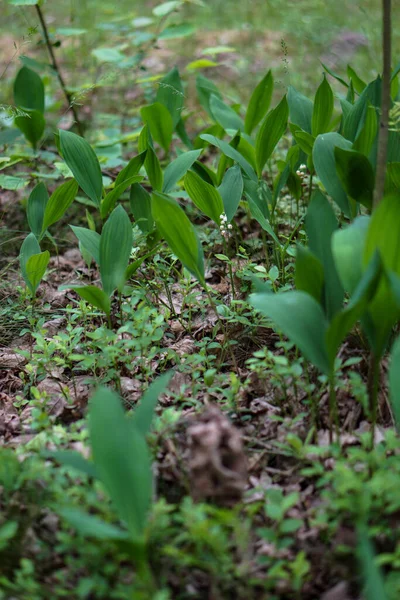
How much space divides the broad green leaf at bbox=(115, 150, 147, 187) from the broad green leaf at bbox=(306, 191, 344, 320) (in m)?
0.76

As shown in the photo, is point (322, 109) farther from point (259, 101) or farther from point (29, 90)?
point (29, 90)

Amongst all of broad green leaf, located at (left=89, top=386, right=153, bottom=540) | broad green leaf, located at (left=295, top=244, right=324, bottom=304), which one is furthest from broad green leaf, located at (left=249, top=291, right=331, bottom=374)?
broad green leaf, located at (left=89, top=386, right=153, bottom=540)

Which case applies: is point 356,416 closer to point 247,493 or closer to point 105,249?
point 247,493

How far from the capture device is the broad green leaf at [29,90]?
9.51ft

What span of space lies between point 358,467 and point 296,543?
0.73 feet

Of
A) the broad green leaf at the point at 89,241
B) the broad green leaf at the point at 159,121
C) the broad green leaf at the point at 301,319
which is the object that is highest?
the broad green leaf at the point at 159,121

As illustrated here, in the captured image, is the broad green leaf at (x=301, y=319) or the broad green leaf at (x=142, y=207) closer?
the broad green leaf at (x=301, y=319)

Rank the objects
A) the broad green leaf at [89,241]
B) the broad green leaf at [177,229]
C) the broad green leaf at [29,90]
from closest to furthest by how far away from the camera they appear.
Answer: the broad green leaf at [177,229] → the broad green leaf at [89,241] → the broad green leaf at [29,90]

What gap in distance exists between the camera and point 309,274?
147 centimetres

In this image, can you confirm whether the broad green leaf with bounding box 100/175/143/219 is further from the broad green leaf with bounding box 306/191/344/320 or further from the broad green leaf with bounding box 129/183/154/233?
the broad green leaf with bounding box 306/191/344/320

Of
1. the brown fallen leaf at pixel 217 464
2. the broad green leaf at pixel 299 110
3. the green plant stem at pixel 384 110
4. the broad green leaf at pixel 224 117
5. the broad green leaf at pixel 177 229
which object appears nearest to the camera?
the brown fallen leaf at pixel 217 464

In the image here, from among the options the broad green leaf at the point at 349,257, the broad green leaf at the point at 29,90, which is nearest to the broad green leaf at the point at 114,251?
the broad green leaf at the point at 349,257

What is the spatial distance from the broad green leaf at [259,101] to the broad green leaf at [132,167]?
0.62m

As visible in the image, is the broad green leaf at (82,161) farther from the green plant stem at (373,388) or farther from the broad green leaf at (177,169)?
the green plant stem at (373,388)
